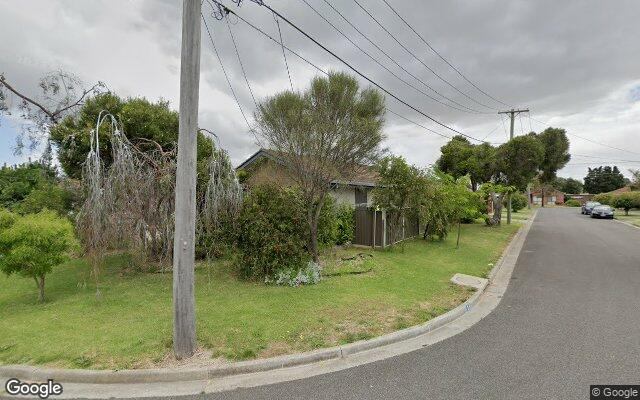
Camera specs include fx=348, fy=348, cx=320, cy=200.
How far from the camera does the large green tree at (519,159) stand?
2050 centimetres

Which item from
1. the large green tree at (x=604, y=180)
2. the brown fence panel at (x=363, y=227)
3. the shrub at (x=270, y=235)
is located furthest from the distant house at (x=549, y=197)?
the shrub at (x=270, y=235)

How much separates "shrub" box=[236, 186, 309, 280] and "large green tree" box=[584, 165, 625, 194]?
100464 mm

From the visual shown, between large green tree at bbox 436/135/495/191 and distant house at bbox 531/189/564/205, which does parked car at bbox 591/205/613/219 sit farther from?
distant house at bbox 531/189/564/205

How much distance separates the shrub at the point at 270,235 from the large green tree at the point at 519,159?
57.2 feet

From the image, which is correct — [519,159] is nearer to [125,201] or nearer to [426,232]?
[426,232]

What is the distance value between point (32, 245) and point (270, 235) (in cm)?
439

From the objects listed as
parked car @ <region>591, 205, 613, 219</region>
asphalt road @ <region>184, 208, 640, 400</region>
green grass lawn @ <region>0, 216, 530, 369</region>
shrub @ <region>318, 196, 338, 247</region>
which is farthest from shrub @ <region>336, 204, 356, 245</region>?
parked car @ <region>591, 205, 613, 219</region>

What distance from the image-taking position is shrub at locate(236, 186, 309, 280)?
318 inches

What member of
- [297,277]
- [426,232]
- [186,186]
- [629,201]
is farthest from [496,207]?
[629,201]

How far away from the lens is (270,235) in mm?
8086

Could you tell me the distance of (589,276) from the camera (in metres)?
9.15

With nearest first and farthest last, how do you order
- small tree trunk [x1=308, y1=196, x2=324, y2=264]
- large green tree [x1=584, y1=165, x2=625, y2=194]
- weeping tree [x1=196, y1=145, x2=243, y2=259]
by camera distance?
weeping tree [x1=196, y1=145, x2=243, y2=259]
small tree trunk [x1=308, y1=196, x2=324, y2=264]
large green tree [x1=584, y1=165, x2=625, y2=194]

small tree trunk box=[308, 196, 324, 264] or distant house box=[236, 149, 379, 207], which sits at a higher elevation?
distant house box=[236, 149, 379, 207]

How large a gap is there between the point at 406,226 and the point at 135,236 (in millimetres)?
10727
